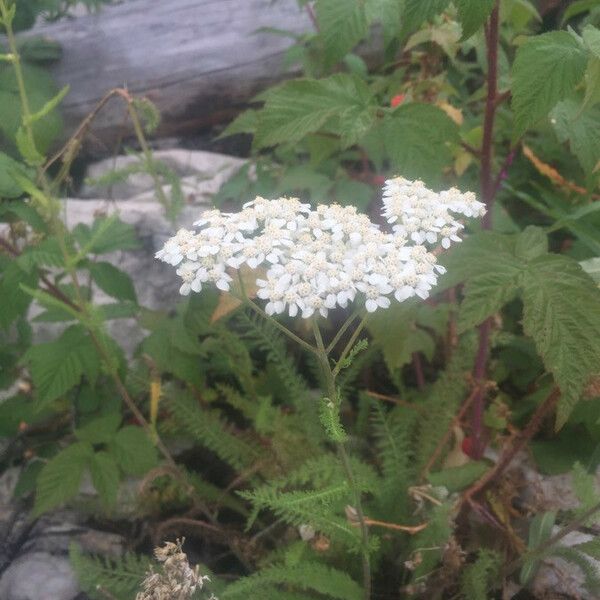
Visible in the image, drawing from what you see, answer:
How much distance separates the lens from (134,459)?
1714 mm

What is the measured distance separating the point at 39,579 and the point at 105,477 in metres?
0.36

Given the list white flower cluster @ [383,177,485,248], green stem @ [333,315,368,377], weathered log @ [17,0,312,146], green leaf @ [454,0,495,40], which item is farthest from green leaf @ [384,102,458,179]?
weathered log @ [17,0,312,146]

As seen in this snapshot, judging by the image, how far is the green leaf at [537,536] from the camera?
1395 millimetres

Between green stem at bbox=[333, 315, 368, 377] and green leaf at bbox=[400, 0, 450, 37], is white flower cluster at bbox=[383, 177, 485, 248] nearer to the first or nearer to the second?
green stem at bbox=[333, 315, 368, 377]

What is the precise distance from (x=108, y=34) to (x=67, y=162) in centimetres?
187

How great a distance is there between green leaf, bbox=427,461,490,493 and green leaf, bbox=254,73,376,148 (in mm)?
814

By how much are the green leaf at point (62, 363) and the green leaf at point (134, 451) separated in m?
0.20

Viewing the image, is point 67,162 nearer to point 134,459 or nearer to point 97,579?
point 134,459

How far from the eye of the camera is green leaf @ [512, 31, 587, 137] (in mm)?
1120

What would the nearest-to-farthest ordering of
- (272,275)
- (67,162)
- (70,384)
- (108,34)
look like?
(272,275)
(70,384)
(67,162)
(108,34)

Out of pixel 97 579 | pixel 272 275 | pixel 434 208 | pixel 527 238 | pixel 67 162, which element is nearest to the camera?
pixel 272 275

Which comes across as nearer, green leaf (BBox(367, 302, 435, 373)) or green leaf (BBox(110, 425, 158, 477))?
green leaf (BBox(367, 302, 435, 373))

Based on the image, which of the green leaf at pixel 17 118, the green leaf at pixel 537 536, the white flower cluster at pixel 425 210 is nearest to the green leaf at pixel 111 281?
the green leaf at pixel 17 118

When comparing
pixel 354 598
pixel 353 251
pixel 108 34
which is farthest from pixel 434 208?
pixel 108 34
